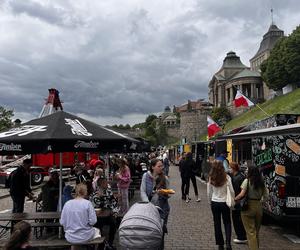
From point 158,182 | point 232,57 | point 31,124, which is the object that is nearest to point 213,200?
point 158,182

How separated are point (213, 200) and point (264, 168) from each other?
291 cm

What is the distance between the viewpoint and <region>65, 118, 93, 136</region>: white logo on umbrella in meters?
7.53

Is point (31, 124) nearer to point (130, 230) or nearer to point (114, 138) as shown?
point (114, 138)

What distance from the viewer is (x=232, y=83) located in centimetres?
11394

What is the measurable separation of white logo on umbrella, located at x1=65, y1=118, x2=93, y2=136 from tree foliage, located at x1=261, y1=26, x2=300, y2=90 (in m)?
69.8

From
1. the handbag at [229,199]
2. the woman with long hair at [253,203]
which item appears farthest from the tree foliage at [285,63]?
the handbag at [229,199]

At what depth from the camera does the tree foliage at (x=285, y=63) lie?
236ft

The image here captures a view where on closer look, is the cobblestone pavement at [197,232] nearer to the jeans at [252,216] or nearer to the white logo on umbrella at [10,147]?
the jeans at [252,216]

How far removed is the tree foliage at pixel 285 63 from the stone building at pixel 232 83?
16.2 m

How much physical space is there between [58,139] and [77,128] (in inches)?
29.8

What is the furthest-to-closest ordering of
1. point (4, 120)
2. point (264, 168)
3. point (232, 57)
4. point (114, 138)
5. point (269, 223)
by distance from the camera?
point (232, 57)
point (4, 120)
point (269, 223)
point (264, 168)
point (114, 138)

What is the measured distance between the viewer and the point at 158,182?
7598 millimetres

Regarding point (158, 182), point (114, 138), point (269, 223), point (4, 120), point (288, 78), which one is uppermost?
point (288, 78)

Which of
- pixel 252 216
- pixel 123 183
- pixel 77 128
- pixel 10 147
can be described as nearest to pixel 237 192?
pixel 252 216
